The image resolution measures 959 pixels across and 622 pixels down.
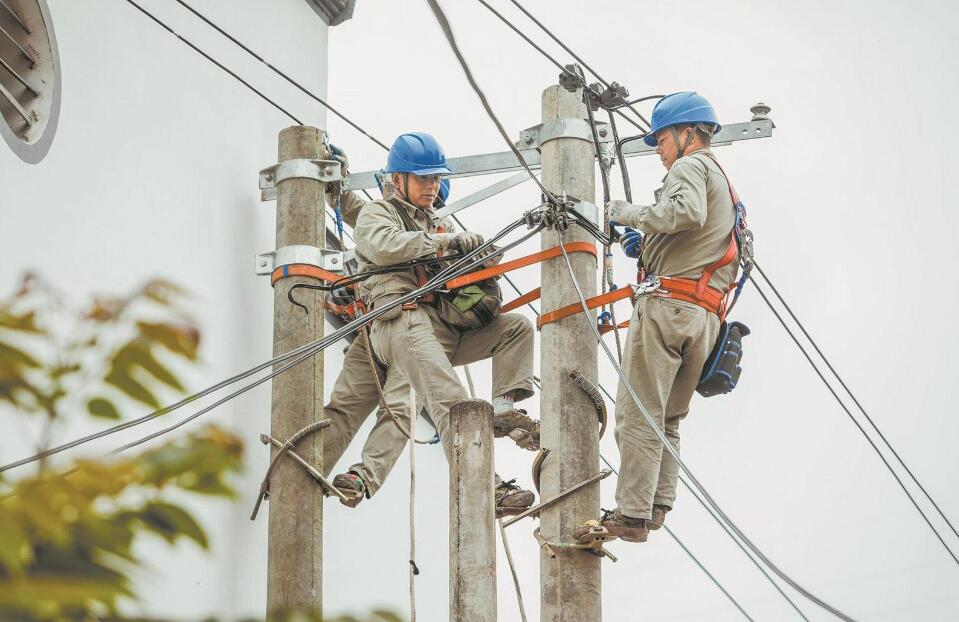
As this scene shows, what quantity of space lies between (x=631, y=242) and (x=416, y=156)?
1159 mm

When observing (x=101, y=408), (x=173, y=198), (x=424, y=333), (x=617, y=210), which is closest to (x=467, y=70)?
(x=617, y=210)

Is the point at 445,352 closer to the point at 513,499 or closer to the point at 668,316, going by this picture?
the point at 513,499

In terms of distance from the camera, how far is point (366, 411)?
691cm

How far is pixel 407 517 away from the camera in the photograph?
896 cm

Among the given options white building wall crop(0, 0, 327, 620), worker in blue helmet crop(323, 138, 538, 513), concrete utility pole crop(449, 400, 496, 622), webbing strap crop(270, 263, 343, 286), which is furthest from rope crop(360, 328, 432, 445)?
concrete utility pole crop(449, 400, 496, 622)

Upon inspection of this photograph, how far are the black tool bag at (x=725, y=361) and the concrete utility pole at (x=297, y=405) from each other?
5.62 feet

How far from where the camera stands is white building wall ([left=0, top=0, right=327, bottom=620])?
5766 millimetres

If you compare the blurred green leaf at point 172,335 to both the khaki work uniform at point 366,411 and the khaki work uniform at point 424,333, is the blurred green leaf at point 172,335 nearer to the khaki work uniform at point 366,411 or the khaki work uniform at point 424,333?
the khaki work uniform at point 424,333

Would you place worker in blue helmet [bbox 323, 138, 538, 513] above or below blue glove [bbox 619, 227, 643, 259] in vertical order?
A: below

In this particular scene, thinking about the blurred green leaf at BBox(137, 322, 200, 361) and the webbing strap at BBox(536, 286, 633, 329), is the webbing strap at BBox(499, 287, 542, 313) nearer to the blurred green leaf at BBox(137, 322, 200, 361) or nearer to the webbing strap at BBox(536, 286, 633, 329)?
the webbing strap at BBox(536, 286, 633, 329)

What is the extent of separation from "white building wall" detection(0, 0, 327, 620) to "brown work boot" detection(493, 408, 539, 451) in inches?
44.9

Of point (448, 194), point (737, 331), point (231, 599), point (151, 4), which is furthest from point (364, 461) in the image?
point (151, 4)

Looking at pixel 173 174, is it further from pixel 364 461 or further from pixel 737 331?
pixel 737 331

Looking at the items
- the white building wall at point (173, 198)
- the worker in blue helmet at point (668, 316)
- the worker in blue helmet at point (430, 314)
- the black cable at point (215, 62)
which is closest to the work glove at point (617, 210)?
the worker in blue helmet at point (668, 316)
